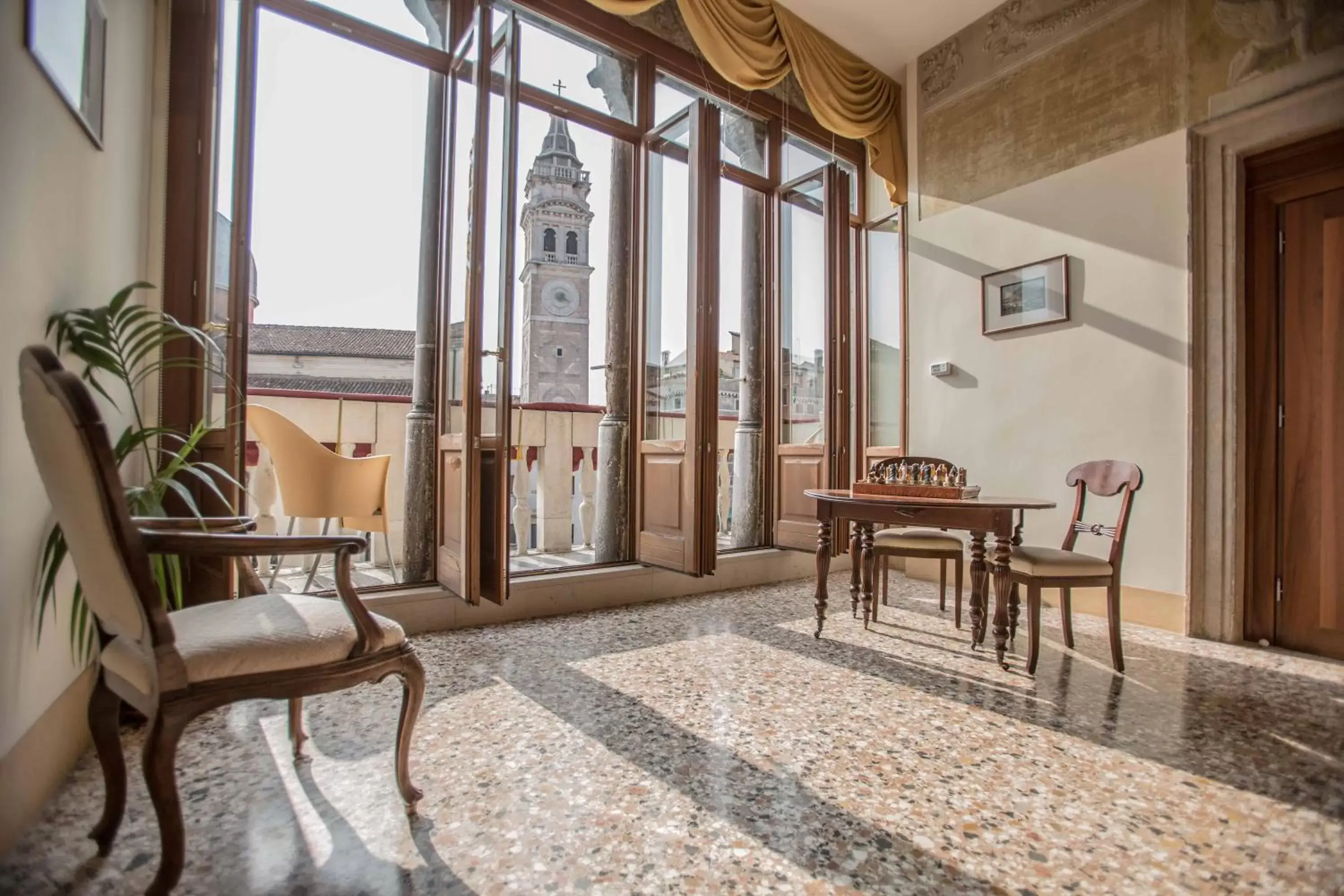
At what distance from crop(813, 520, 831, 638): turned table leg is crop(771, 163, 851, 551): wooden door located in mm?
873

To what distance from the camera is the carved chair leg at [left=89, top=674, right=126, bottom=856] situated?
124 cm

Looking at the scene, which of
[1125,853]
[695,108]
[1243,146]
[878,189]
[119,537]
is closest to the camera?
[119,537]

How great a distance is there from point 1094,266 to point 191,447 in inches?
155

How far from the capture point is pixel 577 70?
3.46 m

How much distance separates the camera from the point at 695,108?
3438mm

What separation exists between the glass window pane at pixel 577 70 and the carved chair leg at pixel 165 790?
314 centimetres

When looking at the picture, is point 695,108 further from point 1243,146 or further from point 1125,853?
point 1125,853

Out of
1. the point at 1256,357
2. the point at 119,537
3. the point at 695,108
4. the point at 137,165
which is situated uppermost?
the point at 695,108

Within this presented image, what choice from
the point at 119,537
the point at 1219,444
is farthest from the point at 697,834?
the point at 1219,444

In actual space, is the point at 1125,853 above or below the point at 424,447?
below

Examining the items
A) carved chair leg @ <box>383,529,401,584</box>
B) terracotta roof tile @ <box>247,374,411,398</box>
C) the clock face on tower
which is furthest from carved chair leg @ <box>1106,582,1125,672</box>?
terracotta roof tile @ <box>247,374,411,398</box>

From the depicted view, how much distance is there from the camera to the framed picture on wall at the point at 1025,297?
347cm

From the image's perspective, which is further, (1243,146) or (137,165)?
(1243,146)

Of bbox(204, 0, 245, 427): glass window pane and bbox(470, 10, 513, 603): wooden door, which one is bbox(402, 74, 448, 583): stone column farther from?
bbox(204, 0, 245, 427): glass window pane
